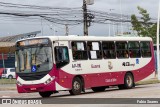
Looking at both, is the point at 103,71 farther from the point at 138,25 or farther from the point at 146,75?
the point at 138,25

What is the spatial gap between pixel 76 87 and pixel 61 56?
1.86 m

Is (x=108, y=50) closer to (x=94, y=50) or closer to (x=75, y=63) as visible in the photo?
(x=94, y=50)

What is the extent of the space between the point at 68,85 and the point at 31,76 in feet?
6.20

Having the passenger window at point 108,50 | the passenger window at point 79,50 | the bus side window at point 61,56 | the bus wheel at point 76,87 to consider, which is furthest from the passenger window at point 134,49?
the bus side window at point 61,56

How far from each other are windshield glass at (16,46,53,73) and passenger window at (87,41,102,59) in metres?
3.07

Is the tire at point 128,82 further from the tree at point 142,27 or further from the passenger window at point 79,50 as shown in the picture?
the tree at point 142,27

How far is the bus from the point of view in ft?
72.7

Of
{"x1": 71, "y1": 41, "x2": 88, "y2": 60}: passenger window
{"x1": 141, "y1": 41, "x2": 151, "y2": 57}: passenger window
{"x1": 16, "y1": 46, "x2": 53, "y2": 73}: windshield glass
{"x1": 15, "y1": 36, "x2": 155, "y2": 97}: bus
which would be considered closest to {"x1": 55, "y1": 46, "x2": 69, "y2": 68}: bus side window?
{"x1": 15, "y1": 36, "x2": 155, "y2": 97}: bus

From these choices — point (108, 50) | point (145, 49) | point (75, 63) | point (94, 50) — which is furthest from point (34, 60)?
point (145, 49)

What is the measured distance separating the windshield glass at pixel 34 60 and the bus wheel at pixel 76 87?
1880 millimetres

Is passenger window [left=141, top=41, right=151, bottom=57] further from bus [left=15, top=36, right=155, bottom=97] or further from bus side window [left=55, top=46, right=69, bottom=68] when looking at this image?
bus side window [left=55, top=46, right=69, bottom=68]

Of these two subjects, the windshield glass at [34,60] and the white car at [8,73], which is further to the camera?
the white car at [8,73]

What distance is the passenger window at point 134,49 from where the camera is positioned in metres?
27.7

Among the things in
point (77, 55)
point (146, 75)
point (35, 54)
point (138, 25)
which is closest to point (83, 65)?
point (77, 55)
